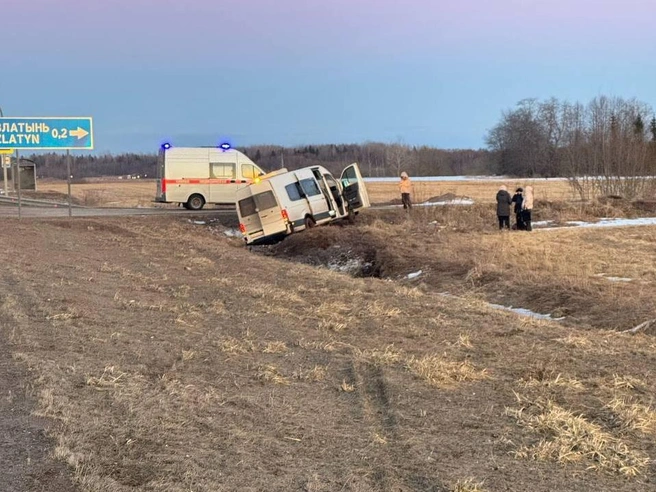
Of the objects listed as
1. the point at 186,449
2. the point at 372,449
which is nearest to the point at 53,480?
the point at 186,449

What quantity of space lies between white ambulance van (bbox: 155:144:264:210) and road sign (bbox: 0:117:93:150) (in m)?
4.72

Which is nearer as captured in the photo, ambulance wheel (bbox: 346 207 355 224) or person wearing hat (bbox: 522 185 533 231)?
person wearing hat (bbox: 522 185 533 231)

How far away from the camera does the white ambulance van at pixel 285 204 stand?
21.8 meters

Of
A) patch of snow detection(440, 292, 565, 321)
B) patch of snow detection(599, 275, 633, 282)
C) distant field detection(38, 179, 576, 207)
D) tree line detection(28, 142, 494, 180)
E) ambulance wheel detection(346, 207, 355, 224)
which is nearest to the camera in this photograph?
patch of snow detection(440, 292, 565, 321)

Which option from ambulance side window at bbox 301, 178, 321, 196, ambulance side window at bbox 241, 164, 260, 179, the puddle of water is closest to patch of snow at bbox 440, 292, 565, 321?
ambulance side window at bbox 301, 178, 321, 196

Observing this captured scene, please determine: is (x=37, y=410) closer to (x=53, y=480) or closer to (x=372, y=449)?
(x=53, y=480)

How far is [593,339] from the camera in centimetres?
768

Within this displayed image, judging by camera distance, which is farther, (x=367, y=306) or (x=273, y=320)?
(x=367, y=306)

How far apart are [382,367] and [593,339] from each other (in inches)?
115

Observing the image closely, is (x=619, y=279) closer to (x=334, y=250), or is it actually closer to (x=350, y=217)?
(x=334, y=250)

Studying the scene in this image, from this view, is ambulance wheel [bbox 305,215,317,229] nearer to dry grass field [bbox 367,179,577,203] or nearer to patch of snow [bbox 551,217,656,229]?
patch of snow [bbox 551,217,656,229]

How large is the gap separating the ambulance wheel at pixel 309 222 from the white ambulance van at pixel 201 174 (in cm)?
726

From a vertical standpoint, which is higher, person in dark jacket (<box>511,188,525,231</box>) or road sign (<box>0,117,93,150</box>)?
road sign (<box>0,117,93,150</box>)

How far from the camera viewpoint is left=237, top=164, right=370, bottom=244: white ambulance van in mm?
21844
